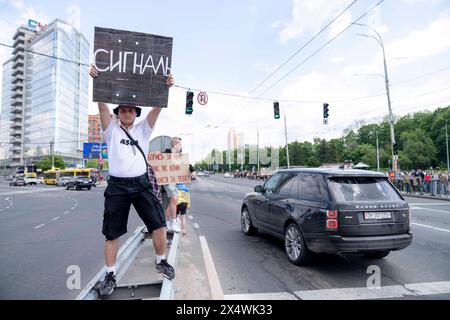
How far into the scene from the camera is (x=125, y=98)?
357cm

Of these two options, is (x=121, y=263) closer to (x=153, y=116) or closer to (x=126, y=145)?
(x=126, y=145)

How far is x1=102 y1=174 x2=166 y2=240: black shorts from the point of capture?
3213mm

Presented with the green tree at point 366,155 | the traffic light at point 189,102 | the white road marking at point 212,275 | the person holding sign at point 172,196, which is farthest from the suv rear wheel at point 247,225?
the green tree at point 366,155

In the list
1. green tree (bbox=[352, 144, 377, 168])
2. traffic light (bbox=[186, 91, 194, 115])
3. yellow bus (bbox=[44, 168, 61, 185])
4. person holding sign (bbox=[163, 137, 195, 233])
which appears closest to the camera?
person holding sign (bbox=[163, 137, 195, 233])

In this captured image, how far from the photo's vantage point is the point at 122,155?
3299 mm

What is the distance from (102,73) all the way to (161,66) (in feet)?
2.35

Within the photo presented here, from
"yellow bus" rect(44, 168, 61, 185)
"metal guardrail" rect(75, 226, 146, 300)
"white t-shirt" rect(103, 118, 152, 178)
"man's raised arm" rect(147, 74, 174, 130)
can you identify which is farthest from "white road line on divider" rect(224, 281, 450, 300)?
"yellow bus" rect(44, 168, 61, 185)

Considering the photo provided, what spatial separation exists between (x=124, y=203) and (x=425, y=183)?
953 inches

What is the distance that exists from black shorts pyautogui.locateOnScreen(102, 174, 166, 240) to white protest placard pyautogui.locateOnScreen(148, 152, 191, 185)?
3.00 meters

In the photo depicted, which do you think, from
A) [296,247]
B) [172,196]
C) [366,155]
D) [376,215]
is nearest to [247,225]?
[172,196]

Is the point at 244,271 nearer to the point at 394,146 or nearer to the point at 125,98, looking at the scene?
the point at 125,98

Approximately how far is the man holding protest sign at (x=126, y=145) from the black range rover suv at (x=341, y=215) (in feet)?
8.00

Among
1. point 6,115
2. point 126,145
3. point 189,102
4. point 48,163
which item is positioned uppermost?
point 6,115

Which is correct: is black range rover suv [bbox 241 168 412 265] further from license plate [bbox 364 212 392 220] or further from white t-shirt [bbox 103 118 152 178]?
white t-shirt [bbox 103 118 152 178]
